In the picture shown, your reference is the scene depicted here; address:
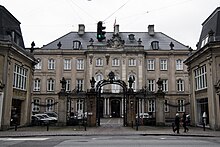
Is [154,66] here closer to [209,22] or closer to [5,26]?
[209,22]

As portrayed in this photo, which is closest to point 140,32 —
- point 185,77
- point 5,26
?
point 185,77

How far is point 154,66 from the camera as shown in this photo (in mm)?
53312

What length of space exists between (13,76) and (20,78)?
2.34 metres

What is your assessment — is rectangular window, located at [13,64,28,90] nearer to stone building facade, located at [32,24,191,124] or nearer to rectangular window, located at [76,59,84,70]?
stone building facade, located at [32,24,191,124]

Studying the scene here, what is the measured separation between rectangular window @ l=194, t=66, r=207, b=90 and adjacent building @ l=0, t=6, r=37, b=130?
61.8 feet

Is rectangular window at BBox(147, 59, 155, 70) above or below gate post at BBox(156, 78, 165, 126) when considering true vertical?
above

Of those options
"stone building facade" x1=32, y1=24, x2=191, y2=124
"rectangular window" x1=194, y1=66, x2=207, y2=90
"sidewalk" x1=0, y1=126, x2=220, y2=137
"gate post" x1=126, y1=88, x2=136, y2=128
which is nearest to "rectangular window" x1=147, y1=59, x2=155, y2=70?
"stone building facade" x1=32, y1=24, x2=191, y2=124

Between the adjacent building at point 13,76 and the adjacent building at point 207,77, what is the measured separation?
724 inches

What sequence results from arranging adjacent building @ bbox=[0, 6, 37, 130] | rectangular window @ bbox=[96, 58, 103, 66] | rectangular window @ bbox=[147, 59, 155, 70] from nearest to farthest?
adjacent building @ bbox=[0, 6, 37, 130] → rectangular window @ bbox=[96, 58, 103, 66] → rectangular window @ bbox=[147, 59, 155, 70]

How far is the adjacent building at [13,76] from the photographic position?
23.4m

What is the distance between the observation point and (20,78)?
2750 centimetres

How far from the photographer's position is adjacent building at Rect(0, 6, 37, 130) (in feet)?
76.8

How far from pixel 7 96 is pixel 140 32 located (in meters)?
40.9

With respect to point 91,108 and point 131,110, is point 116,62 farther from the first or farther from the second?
point 91,108
